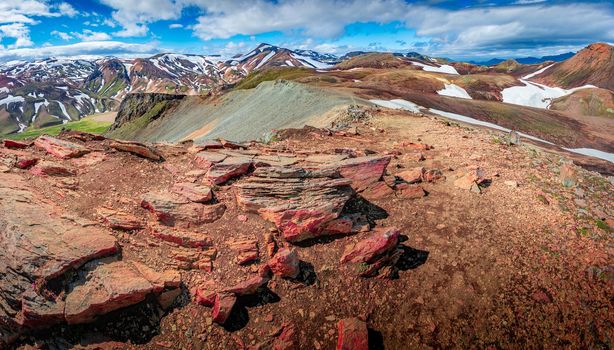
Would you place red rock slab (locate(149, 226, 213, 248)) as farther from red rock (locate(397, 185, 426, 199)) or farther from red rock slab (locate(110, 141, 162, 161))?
red rock (locate(397, 185, 426, 199))

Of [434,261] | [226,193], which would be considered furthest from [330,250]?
[226,193]

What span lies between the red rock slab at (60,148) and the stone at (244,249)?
29.5 feet

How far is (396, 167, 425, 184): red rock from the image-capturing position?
683 inches

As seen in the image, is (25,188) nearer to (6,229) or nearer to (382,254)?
(6,229)

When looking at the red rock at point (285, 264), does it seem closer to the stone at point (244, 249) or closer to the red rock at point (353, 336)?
the stone at point (244, 249)

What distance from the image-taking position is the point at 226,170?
46.7 ft

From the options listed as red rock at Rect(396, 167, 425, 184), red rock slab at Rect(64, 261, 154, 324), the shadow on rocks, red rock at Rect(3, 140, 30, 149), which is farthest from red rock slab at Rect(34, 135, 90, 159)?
red rock at Rect(396, 167, 425, 184)

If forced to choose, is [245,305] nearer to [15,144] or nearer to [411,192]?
[411,192]

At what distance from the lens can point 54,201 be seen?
11.8 metres

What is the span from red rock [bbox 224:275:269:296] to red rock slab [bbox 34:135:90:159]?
1032 cm

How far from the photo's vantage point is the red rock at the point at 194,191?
1294 centimetres

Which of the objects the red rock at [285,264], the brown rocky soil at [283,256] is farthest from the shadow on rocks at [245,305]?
the red rock at [285,264]

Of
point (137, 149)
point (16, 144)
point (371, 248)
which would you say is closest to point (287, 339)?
point (371, 248)

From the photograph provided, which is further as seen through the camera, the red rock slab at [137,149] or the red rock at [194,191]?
the red rock slab at [137,149]
